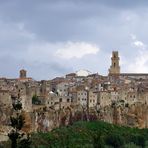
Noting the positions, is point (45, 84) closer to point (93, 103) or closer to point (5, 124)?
point (93, 103)

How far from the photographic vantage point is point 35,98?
90500 millimetres

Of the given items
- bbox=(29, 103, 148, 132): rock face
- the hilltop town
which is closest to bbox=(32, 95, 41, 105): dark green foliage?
the hilltop town

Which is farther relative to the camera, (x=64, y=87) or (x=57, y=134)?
(x=64, y=87)

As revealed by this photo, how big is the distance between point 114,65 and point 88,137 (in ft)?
203

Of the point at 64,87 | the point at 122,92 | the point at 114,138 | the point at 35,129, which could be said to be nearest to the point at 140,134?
the point at 114,138

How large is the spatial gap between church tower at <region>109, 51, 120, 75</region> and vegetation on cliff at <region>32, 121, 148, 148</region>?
155ft

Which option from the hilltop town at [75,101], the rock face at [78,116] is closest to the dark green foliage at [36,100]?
the hilltop town at [75,101]

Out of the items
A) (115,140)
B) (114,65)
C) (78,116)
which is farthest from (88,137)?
Result: (114,65)

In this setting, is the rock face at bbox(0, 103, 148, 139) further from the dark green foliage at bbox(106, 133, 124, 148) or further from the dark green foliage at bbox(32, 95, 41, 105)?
the dark green foliage at bbox(106, 133, 124, 148)

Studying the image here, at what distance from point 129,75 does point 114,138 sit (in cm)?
6462

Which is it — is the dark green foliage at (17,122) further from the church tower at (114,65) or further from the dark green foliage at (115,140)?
the church tower at (114,65)

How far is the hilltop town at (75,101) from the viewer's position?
→ 7956cm

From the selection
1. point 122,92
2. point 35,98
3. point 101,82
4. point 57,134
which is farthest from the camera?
point 101,82

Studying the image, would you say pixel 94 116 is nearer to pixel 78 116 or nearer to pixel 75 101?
pixel 78 116
